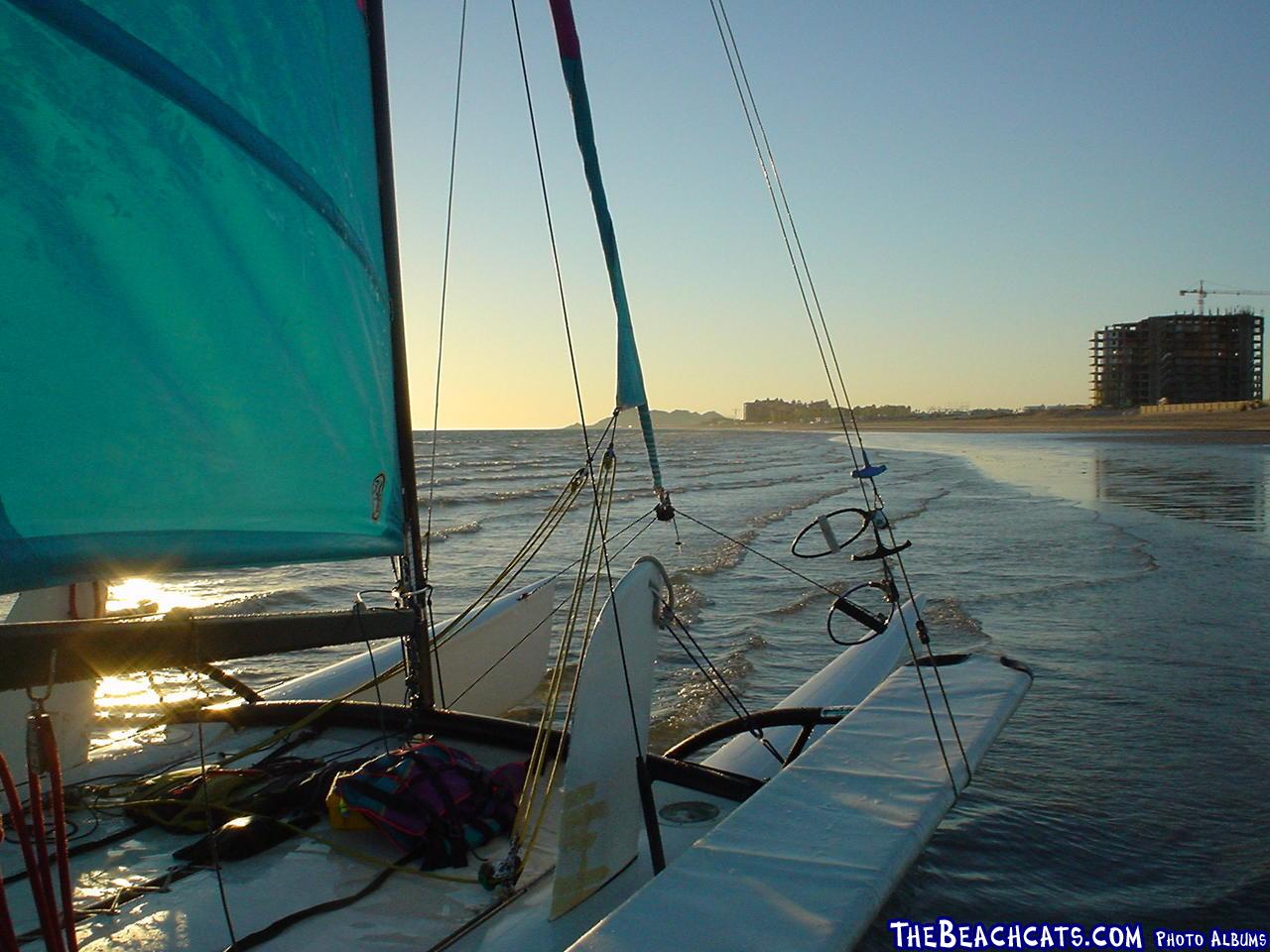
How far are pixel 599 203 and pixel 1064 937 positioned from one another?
2.89 m

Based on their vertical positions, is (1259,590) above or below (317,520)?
below

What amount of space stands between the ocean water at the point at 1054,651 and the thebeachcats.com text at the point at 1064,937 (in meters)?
0.07

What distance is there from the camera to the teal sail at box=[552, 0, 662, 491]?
10.6 feet

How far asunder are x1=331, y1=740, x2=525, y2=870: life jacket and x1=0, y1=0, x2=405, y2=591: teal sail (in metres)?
0.67

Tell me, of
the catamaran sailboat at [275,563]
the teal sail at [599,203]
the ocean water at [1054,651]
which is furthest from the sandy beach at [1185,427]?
the catamaran sailboat at [275,563]

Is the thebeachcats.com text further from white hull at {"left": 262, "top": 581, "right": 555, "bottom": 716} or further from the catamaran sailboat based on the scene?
white hull at {"left": 262, "top": 581, "right": 555, "bottom": 716}

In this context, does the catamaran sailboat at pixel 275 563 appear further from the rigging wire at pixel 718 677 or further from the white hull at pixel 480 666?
the white hull at pixel 480 666

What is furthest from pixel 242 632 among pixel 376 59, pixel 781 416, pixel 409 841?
pixel 781 416

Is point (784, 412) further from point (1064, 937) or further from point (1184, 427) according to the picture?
point (1064, 937)

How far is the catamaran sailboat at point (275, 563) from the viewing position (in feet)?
6.55

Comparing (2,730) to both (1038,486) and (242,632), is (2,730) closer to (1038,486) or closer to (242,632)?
(242,632)

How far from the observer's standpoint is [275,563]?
279 cm

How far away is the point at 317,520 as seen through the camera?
2.87 m

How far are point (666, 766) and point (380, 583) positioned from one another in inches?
373
